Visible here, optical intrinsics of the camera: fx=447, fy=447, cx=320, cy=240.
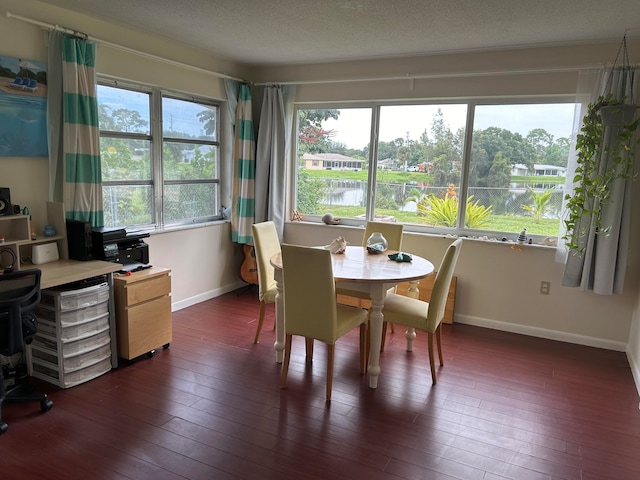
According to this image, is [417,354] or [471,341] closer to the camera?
[417,354]

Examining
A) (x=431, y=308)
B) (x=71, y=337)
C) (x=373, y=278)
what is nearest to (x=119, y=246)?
(x=71, y=337)

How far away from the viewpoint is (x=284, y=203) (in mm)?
5016

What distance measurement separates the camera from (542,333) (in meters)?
3.98

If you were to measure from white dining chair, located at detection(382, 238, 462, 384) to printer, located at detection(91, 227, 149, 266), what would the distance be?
1892 mm

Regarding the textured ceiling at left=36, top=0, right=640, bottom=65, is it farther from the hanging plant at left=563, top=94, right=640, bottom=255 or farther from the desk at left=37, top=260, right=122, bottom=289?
the desk at left=37, top=260, right=122, bottom=289

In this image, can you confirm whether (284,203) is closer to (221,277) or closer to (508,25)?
(221,277)

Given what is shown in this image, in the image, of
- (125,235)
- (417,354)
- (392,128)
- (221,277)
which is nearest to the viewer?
(125,235)

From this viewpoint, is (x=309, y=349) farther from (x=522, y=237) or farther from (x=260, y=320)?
(x=522, y=237)

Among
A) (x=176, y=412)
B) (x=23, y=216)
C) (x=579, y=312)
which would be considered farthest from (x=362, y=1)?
(x=579, y=312)

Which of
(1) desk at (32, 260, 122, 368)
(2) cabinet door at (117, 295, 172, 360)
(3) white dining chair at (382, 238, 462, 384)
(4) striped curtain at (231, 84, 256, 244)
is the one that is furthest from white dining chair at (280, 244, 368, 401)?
(4) striped curtain at (231, 84, 256, 244)

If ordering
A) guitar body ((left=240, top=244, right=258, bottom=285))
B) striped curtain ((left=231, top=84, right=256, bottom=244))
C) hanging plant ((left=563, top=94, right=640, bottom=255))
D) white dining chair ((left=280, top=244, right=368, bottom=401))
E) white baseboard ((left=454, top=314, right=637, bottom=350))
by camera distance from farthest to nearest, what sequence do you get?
1. guitar body ((left=240, top=244, right=258, bottom=285))
2. striped curtain ((left=231, top=84, right=256, bottom=244))
3. white baseboard ((left=454, top=314, right=637, bottom=350))
4. hanging plant ((left=563, top=94, right=640, bottom=255))
5. white dining chair ((left=280, top=244, right=368, bottom=401))

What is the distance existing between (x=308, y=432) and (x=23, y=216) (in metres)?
2.20

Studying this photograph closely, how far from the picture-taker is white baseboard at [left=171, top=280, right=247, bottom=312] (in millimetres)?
4348

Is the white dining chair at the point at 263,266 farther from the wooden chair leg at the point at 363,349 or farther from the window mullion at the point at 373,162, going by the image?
the window mullion at the point at 373,162
